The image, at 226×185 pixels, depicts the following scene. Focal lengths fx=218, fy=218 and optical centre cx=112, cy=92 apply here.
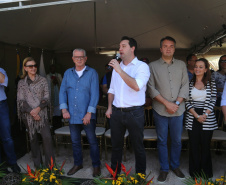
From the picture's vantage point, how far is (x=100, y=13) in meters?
5.64

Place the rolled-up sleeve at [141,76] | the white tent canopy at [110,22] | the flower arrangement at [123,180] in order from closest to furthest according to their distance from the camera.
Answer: the flower arrangement at [123,180] → the rolled-up sleeve at [141,76] → the white tent canopy at [110,22]

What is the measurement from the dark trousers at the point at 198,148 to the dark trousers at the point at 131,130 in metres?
0.66

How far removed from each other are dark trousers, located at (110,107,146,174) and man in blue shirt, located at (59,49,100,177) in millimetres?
364

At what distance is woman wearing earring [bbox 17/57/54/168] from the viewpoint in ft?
9.39

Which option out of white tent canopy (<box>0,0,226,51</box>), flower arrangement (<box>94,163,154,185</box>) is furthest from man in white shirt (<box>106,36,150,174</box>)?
white tent canopy (<box>0,0,226,51</box>)

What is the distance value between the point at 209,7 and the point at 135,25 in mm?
2135

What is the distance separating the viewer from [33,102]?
288 cm

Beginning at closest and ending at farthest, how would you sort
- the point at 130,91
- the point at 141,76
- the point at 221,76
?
the point at 141,76 < the point at 130,91 < the point at 221,76

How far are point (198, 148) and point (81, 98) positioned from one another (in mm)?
1596

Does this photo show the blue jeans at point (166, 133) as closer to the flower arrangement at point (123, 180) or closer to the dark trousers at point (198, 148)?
the dark trousers at point (198, 148)

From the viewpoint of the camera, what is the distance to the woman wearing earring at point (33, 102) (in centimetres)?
286

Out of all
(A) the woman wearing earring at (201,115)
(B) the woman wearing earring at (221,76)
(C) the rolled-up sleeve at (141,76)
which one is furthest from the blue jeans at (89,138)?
(B) the woman wearing earring at (221,76)

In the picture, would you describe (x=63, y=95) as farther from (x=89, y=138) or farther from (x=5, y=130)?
(x=5, y=130)

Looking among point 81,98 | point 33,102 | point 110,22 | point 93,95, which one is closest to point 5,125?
point 33,102
